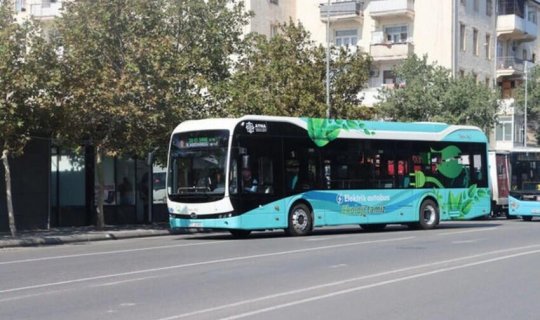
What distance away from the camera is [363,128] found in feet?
83.9

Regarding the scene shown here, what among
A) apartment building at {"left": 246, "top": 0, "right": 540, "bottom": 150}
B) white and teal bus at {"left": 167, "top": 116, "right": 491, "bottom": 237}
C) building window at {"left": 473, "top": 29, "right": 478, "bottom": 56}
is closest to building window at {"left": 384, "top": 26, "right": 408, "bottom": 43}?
apartment building at {"left": 246, "top": 0, "right": 540, "bottom": 150}

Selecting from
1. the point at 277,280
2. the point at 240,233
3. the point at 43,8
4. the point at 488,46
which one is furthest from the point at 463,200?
the point at 488,46

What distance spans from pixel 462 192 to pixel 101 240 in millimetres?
12544

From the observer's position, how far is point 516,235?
933 inches

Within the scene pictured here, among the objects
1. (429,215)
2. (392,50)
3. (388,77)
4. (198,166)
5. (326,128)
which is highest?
(392,50)

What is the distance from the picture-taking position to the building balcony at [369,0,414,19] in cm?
5241

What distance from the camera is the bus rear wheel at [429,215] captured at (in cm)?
2716

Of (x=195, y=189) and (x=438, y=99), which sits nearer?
(x=195, y=189)

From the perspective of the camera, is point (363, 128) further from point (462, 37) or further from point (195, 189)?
point (462, 37)

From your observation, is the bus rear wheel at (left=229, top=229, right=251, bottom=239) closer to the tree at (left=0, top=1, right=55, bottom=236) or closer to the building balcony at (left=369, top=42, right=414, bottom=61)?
the tree at (left=0, top=1, right=55, bottom=236)

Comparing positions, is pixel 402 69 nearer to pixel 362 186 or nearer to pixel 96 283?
pixel 362 186

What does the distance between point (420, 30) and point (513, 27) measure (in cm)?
923

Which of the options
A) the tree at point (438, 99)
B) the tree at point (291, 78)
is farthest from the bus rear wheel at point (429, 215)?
the tree at point (438, 99)

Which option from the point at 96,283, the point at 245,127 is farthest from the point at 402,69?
the point at 96,283
